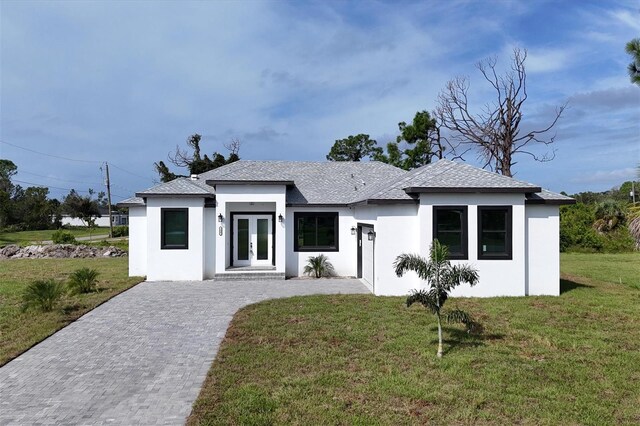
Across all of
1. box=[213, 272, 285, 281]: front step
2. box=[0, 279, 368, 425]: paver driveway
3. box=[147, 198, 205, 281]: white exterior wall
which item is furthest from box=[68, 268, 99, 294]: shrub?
box=[213, 272, 285, 281]: front step

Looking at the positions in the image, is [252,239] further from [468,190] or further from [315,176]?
[468,190]

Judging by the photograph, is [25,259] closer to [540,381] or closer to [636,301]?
[540,381]

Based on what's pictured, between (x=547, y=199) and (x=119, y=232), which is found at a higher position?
(x=547, y=199)

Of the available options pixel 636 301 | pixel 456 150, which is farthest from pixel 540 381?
pixel 456 150

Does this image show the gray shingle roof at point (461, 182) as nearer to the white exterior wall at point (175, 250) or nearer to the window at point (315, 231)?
the window at point (315, 231)

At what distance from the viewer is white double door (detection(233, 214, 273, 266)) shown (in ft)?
56.0

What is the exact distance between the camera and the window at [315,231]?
16.6 metres

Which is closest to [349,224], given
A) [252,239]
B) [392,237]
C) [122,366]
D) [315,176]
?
[315,176]

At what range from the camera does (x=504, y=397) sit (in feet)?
17.7

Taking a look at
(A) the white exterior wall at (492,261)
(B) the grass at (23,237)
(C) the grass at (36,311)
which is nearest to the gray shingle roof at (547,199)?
(A) the white exterior wall at (492,261)

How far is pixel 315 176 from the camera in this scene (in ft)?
63.7

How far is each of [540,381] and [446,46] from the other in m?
15.0

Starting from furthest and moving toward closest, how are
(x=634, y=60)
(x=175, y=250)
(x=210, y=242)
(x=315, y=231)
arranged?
(x=315, y=231)
(x=210, y=242)
(x=175, y=250)
(x=634, y=60)

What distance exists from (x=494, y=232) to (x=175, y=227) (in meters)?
11.6
